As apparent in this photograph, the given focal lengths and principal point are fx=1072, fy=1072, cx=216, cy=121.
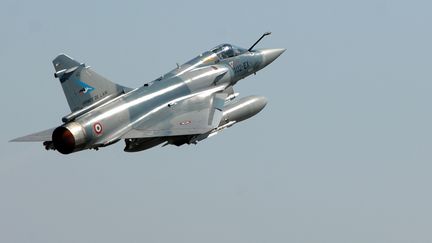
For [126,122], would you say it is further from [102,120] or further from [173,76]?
[173,76]

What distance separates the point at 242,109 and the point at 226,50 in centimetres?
483

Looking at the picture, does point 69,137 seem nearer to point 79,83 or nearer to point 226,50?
point 79,83

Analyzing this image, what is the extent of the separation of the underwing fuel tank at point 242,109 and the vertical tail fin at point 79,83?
4225mm

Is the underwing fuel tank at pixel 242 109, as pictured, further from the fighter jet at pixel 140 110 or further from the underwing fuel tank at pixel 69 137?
the underwing fuel tank at pixel 69 137

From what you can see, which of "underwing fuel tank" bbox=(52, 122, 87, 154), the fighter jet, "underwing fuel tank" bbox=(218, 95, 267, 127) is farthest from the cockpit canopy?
"underwing fuel tank" bbox=(52, 122, 87, 154)

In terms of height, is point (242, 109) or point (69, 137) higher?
point (69, 137)

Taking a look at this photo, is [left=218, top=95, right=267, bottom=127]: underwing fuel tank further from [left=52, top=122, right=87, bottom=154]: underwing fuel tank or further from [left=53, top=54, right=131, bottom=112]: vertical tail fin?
[left=52, top=122, right=87, bottom=154]: underwing fuel tank

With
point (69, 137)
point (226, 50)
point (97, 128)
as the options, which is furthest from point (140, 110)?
point (226, 50)

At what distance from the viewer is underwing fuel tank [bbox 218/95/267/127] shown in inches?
1528

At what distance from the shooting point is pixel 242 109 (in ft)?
129

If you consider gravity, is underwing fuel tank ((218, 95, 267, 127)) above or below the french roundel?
below

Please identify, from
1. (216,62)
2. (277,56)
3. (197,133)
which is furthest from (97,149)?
(277,56)

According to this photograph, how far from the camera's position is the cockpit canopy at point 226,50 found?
43219mm

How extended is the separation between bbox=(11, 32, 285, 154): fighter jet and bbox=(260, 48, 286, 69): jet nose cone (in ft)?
14.4
